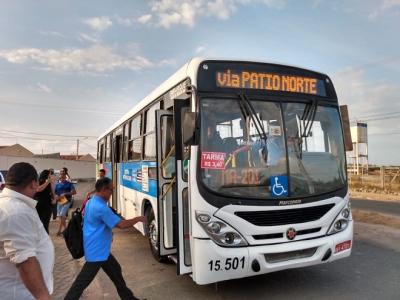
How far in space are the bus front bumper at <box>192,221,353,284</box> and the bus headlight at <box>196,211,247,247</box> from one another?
0.21ft

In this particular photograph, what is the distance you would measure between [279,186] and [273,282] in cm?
173

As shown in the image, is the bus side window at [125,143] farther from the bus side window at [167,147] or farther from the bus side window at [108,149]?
the bus side window at [167,147]

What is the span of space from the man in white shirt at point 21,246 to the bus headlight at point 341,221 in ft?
13.6

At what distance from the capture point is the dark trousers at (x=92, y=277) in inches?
193

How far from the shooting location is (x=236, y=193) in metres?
5.30

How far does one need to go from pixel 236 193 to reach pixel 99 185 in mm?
1687

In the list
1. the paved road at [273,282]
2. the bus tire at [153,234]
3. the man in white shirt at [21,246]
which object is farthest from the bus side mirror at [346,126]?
the man in white shirt at [21,246]

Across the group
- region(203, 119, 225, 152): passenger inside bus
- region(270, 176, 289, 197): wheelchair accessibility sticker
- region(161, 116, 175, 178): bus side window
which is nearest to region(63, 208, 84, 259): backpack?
Answer: region(161, 116, 175, 178): bus side window

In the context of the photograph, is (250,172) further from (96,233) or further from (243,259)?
(96,233)

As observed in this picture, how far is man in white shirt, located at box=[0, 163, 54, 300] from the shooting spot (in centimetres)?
257

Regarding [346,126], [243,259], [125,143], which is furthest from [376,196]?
[243,259]

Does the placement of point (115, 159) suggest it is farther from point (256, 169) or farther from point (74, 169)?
point (74, 169)

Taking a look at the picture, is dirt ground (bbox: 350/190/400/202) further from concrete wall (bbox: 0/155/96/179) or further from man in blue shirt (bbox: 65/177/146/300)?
concrete wall (bbox: 0/155/96/179)

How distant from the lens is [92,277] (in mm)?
4992
